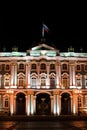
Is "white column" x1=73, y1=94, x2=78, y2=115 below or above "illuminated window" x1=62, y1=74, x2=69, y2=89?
below

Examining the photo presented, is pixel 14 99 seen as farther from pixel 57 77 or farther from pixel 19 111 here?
pixel 57 77

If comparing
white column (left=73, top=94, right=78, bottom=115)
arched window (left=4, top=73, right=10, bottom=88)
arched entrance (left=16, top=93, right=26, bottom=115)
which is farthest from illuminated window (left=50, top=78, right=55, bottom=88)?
arched window (left=4, top=73, right=10, bottom=88)

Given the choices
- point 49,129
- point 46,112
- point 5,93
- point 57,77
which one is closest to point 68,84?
point 57,77

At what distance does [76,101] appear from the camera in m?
63.2

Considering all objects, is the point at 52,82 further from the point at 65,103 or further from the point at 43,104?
the point at 65,103

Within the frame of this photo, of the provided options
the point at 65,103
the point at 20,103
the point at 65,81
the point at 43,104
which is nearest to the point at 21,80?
the point at 20,103

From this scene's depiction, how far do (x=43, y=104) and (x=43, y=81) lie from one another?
14.0ft

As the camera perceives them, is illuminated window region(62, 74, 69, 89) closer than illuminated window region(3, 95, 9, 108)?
No

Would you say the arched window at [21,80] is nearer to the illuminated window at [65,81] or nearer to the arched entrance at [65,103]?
the illuminated window at [65,81]

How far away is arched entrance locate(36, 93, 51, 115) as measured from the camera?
211ft

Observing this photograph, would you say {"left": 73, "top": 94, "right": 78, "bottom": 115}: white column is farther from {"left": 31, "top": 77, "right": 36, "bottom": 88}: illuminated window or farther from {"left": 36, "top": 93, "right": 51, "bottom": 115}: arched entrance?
{"left": 31, "top": 77, "right": 36, "bottom": 88}: illuminated window

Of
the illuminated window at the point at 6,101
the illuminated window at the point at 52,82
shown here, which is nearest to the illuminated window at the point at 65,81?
the illuminated window at the point at 52,82

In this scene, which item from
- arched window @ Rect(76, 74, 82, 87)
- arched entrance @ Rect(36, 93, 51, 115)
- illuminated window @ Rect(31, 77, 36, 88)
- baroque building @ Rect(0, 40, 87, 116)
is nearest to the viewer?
baroque building @ Rect(0, 40, 87, 116)

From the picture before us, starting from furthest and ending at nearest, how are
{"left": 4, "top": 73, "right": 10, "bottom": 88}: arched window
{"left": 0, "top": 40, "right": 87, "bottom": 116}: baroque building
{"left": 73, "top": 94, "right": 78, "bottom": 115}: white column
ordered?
1. {"left": 4, "top": 73, "right": 10, "bottom": 88}: arched window
2. {"left": 0, "top": 40, "right": 87, "bottom": 116}: baroque building
3. {"left": 73, "top": 94, "right": 78, "bottom": 115}: white column
